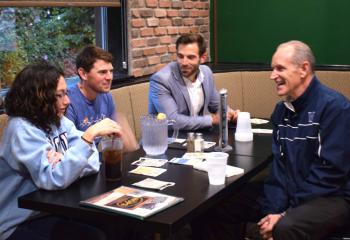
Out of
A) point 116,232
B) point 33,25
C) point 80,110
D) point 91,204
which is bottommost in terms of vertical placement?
point 116,232

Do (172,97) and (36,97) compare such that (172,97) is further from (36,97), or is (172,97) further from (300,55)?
(36,97)

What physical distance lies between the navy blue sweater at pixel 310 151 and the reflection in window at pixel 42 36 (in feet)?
5.16

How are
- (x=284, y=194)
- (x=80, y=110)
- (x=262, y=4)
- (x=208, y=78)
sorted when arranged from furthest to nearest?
(x=262, y=4), (x=208, y=78), (x=80, y=110), (x=284, y=194)

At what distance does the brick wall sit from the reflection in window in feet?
1.10

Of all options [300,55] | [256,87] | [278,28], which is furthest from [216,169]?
[278,28]

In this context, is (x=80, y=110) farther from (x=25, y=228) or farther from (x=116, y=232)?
(x=25, y=228)

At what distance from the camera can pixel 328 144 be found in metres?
2.08

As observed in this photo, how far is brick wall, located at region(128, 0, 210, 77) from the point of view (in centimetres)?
378

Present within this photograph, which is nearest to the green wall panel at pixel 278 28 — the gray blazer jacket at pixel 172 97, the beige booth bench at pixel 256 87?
the beige booth bench at pixel 256 87

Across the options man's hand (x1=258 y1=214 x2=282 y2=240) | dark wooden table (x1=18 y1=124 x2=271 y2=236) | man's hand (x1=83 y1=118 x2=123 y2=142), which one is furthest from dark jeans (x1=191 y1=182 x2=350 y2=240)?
man's hand (x1=83 y1=118 x2=123 y2=142)

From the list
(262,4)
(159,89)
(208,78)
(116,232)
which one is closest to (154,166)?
(116,232)

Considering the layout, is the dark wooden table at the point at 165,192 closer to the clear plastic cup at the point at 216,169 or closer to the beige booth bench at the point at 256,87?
the clear plastic cup at the point at 216,169

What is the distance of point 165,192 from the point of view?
184 centimetres

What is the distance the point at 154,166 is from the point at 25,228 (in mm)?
592
